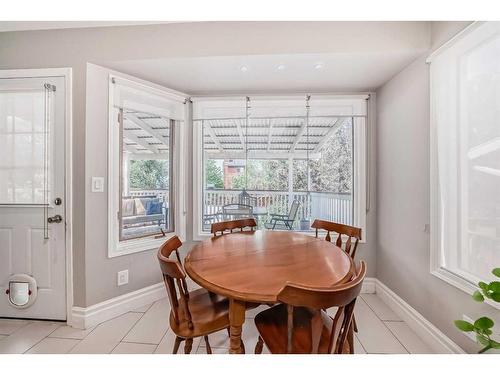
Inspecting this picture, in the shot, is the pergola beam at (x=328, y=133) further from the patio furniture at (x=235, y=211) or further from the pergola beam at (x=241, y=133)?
the patio furniture at (x=235, y=211)

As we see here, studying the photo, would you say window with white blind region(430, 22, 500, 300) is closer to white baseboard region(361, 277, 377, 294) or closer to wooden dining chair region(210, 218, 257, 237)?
white baseboard region(361, 277, 377, 294)

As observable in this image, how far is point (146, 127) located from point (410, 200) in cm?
273

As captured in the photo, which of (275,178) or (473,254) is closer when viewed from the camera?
(473,254)

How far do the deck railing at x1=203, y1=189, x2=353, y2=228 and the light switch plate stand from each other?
1.12 metres

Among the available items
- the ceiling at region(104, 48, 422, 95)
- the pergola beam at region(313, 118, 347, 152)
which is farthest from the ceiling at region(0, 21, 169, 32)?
the pergola beam at region(313, 118, 347, 152)

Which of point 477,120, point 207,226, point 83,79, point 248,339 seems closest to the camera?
point 477,120

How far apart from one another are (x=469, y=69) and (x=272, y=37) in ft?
4.71

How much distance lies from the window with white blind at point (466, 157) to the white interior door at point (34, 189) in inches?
123

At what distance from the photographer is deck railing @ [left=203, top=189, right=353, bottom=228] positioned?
2.95m

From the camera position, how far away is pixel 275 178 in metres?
3.00

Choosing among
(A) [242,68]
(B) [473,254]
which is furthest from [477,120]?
(A) [242,68]

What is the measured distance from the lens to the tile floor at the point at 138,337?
1788 millimetres

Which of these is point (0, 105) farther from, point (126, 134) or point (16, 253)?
point (16, 253)

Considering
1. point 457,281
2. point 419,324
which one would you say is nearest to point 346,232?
point 457,281
